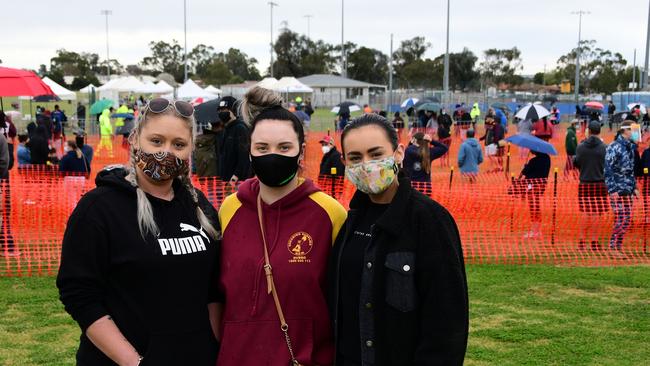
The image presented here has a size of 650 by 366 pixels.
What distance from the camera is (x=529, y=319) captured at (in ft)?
22.0

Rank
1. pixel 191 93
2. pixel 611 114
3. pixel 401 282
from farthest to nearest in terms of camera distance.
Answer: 1. pixel 611 114
2. pixel 191 93
3. pixel 401 282

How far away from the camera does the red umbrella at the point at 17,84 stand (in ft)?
30.7

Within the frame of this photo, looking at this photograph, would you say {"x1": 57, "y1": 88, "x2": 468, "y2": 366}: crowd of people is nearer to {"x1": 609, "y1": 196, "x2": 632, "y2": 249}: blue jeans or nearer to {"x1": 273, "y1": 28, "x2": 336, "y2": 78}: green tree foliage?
{"x1": 609, "y1": 196, "x2": 632, "y2": 249}: blue jeans

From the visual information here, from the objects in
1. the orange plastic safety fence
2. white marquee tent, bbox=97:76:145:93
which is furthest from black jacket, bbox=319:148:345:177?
white marquee tent, bbox=97:76:145:93

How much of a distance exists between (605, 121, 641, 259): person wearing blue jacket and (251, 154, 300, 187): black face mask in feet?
26.8

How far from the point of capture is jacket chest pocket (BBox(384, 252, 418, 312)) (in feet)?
8.45

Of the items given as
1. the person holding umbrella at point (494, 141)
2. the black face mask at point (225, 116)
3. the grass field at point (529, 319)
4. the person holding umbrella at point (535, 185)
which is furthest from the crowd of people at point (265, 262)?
the person holding umbrella at point (494, 141)

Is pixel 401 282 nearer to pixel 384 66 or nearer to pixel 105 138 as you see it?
pixel 105 138

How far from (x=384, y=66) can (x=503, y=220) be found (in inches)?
3723

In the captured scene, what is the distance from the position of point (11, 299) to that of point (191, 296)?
5.32 meters

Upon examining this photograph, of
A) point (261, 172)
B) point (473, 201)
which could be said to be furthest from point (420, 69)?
point (261, 172)

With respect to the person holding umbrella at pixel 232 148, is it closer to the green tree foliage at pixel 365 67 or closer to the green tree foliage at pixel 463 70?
the green tree foliage at pixel 463 70

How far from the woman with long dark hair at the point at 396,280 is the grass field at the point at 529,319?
3.23m

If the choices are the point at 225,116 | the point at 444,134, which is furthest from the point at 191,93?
the point at 225,116
